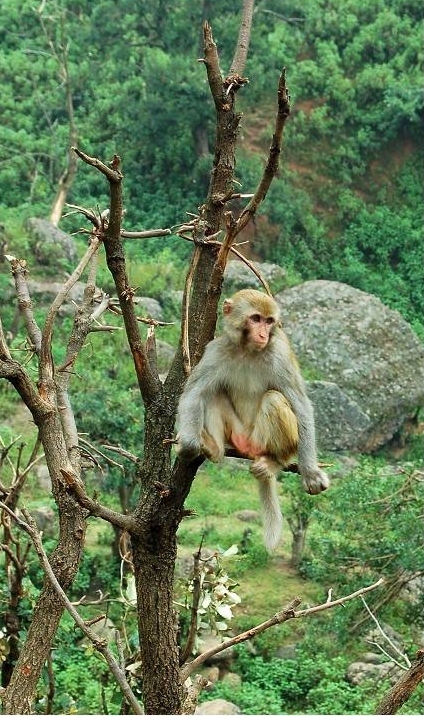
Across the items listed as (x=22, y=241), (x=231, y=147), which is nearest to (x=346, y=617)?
(x=231, y=147)

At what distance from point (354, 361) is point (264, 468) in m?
12.6

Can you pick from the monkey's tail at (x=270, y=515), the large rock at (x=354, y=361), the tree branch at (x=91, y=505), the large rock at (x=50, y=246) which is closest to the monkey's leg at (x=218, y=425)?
the monkey's tail at (x=270, y=515)

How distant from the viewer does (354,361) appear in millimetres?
16656

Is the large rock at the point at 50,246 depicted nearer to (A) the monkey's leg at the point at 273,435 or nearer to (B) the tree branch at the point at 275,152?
(A) the monkey's leg at the point at 273,435

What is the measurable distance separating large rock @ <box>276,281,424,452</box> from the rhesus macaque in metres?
11.2

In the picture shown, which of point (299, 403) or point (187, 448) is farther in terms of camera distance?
point (299, 403)

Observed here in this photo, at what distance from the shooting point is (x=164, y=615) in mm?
3861

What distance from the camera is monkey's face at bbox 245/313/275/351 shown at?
406cm

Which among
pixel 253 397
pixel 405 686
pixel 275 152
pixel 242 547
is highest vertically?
pixel 275 152

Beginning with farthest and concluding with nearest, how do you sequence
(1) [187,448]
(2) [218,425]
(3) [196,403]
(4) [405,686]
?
(2) [218,425]
(3) [196,403]
(1) [187,448]
(4) [405,686]

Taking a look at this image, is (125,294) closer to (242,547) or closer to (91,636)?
(91,636)

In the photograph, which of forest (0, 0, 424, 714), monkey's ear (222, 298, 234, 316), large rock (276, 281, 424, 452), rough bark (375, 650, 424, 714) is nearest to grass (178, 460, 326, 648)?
forest (0, 0, 424, 714)

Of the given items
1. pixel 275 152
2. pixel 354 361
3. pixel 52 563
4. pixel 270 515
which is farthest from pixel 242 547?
pixel 275 152

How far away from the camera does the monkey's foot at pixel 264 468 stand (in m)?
4.21
